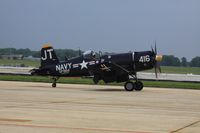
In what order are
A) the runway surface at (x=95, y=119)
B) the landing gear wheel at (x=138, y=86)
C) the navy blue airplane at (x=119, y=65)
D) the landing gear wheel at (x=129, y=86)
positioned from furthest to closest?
the navy blue airplane at (x=119, y=65)
the landing gear wheel at (x=138, y=86)
the landing gear wheel at (x=129, y=86)
the runway surface at (x=95, y=119)

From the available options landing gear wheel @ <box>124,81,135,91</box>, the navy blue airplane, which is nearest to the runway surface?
landing gear wheel @ <box>124,81,135,91</box>

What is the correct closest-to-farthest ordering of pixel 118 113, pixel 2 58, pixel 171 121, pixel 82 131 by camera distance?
pixel 82 131, pixel 171 121, pixel 118 113, pixel 2 58

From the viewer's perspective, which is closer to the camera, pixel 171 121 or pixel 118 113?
pixel 171 121

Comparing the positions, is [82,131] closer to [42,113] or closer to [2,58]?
[42,113]

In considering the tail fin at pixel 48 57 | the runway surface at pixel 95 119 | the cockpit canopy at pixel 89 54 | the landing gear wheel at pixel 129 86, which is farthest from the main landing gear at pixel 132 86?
the runway surface at pixel 95 119

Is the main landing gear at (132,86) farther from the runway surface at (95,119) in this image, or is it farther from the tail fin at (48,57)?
the runway surface at (95,119)

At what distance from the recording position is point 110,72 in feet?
100.0

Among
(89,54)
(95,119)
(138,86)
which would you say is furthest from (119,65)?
(95,119)

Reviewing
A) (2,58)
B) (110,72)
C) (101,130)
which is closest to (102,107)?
(101,130)

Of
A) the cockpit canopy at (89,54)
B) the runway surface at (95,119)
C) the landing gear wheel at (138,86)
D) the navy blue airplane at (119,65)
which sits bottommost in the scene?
the runway surface at (95,119)

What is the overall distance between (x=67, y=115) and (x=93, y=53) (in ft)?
55.5

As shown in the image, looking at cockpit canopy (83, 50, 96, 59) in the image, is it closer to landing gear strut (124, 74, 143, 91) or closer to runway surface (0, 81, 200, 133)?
landing gear strut (124, 74, 143, 91)

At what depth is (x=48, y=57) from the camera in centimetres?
3384

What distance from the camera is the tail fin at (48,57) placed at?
110 ft
